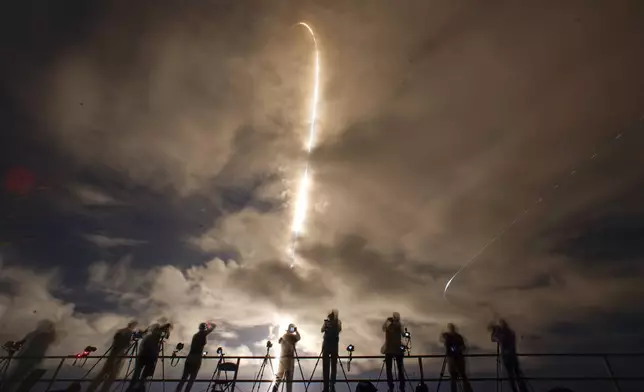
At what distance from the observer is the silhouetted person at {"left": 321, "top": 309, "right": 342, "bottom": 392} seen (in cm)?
994

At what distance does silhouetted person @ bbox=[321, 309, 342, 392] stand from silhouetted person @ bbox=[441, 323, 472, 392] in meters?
3.30

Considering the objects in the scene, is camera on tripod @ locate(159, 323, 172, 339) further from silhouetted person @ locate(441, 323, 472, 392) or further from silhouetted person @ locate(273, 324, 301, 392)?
silhouetted person @ locate(441, 323, 472, 392)

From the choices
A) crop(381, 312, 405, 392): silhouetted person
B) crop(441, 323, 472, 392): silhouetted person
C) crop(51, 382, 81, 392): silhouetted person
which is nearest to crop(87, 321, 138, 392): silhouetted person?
crop(51, 382, 81, 392): silhouetted person

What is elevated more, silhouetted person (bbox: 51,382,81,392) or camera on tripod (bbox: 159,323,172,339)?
camera on tripod (bbox: 159,323,172,339)

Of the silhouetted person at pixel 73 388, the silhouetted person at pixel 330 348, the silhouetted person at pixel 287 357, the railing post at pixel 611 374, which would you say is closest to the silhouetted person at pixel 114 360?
the silhouetted person at pixel 73 388

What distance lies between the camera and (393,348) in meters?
10.4

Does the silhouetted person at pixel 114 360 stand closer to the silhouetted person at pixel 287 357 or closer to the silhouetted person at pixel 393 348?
the silhouetted person at pixel 287 357

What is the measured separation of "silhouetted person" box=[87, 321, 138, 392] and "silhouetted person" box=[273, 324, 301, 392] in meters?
5.52

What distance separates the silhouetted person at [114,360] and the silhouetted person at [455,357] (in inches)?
421

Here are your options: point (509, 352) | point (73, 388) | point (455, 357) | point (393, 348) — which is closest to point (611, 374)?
point (509, 352)

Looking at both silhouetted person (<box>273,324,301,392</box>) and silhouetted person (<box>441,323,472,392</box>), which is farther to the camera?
silhouetted person (<box>273,324,301,392</box>)

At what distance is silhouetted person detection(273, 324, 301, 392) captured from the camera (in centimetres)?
1055

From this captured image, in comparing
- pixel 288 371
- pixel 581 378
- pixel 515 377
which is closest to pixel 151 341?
pixel 288 371

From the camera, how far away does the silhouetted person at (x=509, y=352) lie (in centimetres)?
920
